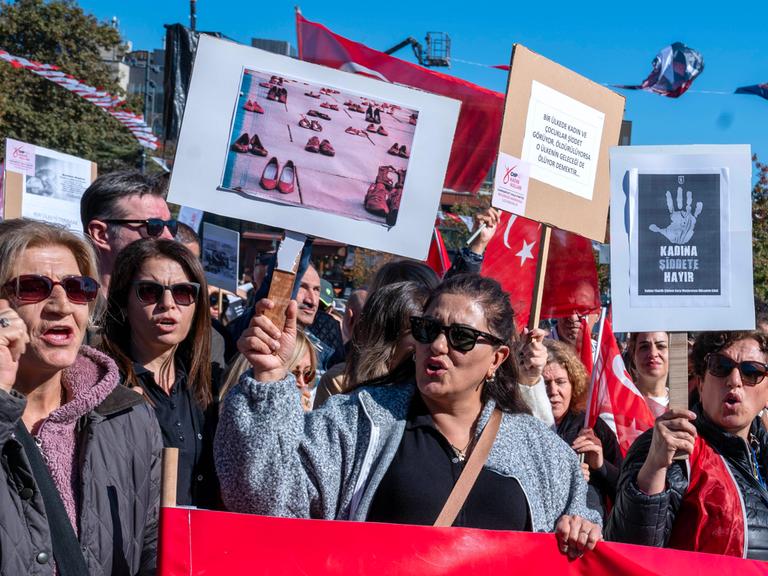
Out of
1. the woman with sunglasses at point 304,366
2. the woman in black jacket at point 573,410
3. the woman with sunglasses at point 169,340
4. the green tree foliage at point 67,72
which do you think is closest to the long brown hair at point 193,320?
the woman with sunglasses at point 169,340

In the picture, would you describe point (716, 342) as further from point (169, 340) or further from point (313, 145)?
point (169, 340)

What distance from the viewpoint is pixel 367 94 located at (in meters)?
3.27

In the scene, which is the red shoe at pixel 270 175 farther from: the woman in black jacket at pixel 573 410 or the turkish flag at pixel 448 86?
the turkish flag at pixel 448 86

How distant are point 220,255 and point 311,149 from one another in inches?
177

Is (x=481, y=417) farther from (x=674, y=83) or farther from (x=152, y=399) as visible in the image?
(x=674, y=83)

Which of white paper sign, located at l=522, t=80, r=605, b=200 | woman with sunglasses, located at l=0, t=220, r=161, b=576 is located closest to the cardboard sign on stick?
white paper sign, located at l=522, t=80, r=605, b=200

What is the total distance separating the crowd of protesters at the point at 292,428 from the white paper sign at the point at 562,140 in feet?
3.79

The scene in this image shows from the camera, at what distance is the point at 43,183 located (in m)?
6.98

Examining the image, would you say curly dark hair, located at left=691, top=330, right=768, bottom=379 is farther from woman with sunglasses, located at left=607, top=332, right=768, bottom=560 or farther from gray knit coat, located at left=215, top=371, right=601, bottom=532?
gray knit coat, located at left=215, top=371, right=601, bottom=532

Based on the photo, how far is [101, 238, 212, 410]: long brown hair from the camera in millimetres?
3785

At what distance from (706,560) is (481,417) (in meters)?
0.83

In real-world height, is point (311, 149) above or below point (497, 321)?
above

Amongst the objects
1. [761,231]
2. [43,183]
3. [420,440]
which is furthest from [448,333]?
[761,231]

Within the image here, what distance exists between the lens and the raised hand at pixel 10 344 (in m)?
2.49
